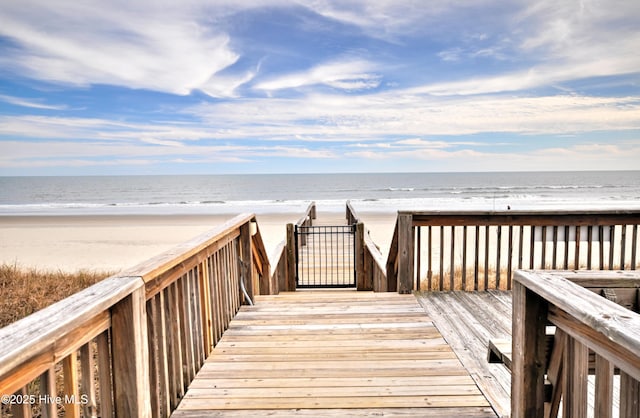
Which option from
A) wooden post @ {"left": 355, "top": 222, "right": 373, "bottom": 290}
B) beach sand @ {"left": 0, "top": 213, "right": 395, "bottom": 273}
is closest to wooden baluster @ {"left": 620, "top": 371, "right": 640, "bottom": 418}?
wooden post @ {"left": 355, "top": 222, "right": 373, "bottom": 290}

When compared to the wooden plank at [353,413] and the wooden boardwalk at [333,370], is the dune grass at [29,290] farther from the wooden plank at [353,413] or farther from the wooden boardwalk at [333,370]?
the wooden plank at [353,413]

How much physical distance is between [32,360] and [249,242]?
3.32 meters

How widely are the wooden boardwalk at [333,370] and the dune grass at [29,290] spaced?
3847 millimetres

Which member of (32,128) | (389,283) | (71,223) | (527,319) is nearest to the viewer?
(527,319)

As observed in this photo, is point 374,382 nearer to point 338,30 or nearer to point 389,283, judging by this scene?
point 389,283

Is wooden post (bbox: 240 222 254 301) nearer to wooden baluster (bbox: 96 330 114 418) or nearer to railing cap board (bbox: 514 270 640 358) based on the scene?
wooden baluster (bbox: 96 330 114 418)

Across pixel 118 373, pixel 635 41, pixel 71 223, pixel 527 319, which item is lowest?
pixel 71 223

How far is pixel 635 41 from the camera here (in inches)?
699

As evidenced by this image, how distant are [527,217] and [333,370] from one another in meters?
3.19

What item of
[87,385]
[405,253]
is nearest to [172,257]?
[87,385]

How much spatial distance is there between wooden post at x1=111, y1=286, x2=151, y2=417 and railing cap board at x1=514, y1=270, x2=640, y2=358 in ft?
5.58

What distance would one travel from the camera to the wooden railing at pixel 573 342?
1054 mm

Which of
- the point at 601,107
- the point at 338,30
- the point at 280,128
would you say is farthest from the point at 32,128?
the point at 601,107

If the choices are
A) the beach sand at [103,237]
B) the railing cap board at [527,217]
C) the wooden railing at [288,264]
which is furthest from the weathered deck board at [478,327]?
the beach sand at [103,237]
